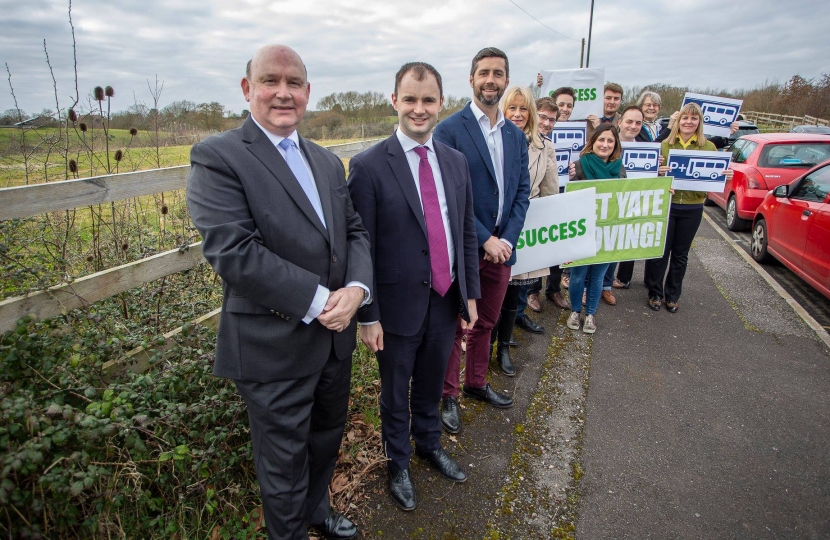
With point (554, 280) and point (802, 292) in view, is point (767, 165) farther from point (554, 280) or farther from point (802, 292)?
point (554, 280)

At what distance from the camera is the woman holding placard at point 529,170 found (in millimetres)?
3844

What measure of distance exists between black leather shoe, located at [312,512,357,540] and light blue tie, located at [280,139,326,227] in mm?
1613

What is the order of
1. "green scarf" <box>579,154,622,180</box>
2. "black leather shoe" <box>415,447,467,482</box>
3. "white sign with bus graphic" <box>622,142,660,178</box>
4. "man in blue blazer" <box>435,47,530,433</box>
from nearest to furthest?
"black leather shoe" <box>415,447,467,482</box> → "man in blue blazer" <box>435,47,530,433</box> → "green scarf" <box>579,154,622,180</box> → "white sign with bus graphic" <box>622,142,660,178</box>

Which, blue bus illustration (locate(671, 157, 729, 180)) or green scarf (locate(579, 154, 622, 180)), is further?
blue bus illustration (locate(671, 157, 729, 180))

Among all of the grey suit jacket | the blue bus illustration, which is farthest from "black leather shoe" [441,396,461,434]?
the blue bus illustration

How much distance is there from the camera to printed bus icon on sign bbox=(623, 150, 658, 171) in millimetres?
5369

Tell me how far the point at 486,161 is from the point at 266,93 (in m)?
1.63

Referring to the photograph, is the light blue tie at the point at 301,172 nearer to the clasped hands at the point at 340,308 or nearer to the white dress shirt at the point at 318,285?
the white dress shirt at the point at 318,285

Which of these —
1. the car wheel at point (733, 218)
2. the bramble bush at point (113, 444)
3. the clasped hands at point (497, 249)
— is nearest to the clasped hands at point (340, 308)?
the bramble bush at point (113, 444)

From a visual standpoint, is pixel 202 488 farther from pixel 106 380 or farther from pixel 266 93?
pixel 266 93

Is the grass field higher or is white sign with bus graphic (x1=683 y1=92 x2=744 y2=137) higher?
white sign with bus graphic (x1=683 y1=92 x2=744 y2=137)

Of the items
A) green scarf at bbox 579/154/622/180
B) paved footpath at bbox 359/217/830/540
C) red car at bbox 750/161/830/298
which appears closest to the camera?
paved footpath at bbox 359/217/830/540

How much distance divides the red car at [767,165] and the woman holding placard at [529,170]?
6.18 m

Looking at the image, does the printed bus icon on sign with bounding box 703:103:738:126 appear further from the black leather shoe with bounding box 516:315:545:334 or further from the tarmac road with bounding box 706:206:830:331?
the black leather shoe with bounding box 516:315:545:334
